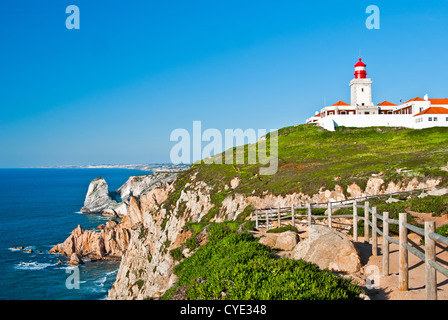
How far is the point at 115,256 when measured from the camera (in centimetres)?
6309

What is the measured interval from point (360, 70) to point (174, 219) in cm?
6967

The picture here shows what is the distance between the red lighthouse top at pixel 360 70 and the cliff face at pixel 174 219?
194 ft

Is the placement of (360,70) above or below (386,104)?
above

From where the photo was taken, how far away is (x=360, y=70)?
88562 millimetres

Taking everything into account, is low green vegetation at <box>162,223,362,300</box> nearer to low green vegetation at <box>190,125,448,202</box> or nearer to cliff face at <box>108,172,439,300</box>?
cliff face at <box>108,172,439,300</box>

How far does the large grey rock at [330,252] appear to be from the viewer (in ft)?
32.8

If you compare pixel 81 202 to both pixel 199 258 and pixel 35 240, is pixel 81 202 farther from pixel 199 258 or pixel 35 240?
pixel 199 258

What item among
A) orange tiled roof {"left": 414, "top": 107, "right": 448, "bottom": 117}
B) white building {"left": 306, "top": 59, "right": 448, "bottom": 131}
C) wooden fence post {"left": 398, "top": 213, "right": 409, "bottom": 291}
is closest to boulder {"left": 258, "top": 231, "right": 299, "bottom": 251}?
wooden fence post {"left": 398, "top": 213, "right": 409, "bottom": 291}

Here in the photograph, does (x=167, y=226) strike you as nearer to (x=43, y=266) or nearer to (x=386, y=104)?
(x=43, y=266)

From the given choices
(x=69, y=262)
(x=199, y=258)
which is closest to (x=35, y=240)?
(x=69, y=262)

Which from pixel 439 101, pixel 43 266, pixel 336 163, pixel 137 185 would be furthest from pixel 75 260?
pixel 439 101

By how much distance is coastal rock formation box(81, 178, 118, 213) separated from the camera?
372ft

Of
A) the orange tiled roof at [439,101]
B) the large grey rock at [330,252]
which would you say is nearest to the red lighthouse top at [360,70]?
the orange tiled roof at [439,101]

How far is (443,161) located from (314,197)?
54.6ft
